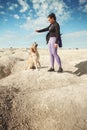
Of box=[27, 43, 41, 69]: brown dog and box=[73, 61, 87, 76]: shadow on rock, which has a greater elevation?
box=[27, 43, 41, 69]: brown dog

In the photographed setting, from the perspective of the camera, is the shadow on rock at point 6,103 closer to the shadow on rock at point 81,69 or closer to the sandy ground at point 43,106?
the sandy ground at point 43,106

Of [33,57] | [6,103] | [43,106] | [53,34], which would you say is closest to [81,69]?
[33,57]

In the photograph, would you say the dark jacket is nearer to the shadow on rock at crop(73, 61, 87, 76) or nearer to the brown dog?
the brown dog

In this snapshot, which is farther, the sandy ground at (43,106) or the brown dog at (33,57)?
the brown dog at (33,57)

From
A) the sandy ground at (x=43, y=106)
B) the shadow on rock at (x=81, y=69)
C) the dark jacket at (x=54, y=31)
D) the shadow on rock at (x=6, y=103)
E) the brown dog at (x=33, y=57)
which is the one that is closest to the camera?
the sandy ground at (x=43, y=106)

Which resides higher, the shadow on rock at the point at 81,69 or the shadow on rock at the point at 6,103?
the shadow on rock at the point at 81,69

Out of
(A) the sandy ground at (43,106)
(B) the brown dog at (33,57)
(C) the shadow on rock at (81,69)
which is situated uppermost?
(B) the brown dog at (33,57)

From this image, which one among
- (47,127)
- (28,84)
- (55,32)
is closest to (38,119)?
(47,127)

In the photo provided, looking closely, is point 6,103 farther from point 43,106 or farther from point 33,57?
point 33,57

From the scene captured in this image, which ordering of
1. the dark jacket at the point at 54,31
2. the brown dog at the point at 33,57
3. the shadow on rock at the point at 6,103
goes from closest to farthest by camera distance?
the shadow on rock at the point at 6,103
the dark jacket at the point at 54,31
the brown dog at the point at 33,57

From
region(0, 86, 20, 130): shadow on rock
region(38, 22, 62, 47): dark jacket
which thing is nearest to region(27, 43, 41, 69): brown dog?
region(38, 22, 62, 47): dark jacket

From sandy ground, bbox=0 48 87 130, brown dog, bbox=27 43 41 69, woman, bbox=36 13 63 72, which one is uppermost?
woman, bbox=36 13 63 72

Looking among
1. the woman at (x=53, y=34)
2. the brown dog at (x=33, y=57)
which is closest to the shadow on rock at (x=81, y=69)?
the brown dog at (x=33, y=57)

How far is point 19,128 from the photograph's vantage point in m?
7.50
